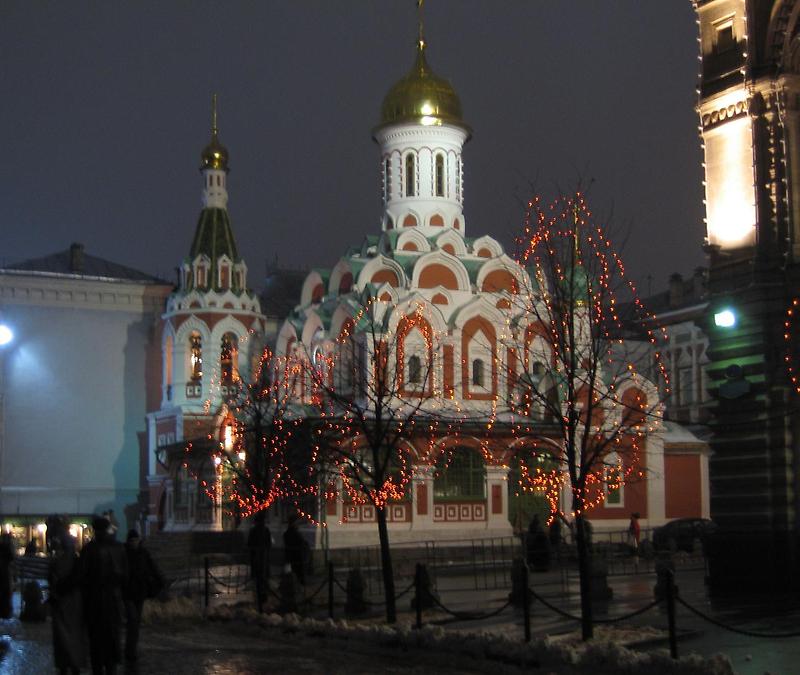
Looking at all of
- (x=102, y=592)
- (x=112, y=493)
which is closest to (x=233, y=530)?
(x=112, y=493)

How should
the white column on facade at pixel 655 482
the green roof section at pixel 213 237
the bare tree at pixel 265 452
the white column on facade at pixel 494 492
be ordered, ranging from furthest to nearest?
the green roof section at pixel 213 237 < the white column on facade at pixel 655 482 < the white column on facade at pixel 494 492 < the bare tree at pixel 265 452

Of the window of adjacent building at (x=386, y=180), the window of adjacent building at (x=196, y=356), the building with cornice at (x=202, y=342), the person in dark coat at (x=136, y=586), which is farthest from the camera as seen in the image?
the window of adjacent building at (x=386, y=180)

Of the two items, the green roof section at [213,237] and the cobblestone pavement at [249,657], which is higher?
the green roof section at [213,237]

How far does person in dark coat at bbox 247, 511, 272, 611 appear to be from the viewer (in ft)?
66.7

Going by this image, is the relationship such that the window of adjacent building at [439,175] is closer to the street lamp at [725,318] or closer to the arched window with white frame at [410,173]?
the arched window with white frame at [410,173]

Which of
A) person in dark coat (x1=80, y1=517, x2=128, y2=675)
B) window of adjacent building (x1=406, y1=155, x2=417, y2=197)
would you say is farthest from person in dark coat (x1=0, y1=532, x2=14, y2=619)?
window of adjacent building (x1=406, y1=155, x2=417, y2=197)

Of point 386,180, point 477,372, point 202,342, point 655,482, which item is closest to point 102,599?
point 477,372

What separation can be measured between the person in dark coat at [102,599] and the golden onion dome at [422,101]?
110ft

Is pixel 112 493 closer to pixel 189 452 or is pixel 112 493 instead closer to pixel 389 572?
pixel 189 452

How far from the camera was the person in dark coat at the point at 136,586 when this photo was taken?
14.9 m

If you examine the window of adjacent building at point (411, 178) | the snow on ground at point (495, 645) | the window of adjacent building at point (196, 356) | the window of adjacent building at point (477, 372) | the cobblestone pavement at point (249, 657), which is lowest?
the cobblestone pavement at point (249, 657)

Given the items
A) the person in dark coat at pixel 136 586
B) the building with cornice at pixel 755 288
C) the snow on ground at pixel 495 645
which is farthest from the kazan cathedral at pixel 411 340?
the person in dark coat at pixel 136 586

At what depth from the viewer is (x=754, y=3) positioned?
888 inches

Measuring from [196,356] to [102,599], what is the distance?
3346 centimetres
